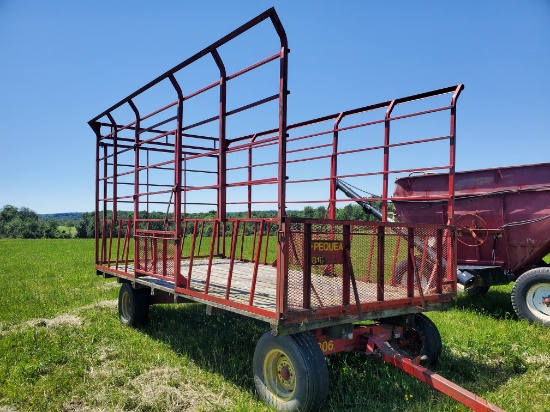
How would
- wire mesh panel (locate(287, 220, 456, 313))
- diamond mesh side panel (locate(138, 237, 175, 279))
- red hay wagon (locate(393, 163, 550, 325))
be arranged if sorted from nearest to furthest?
wire mesh panel (locate(287, 220, 456, 313))
diamond mesh side panel (locate(138, 237, 175, 279))
red hay wagon (locate(393, 163, 550, 325))

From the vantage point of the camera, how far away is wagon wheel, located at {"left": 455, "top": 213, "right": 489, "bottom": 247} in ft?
24.5

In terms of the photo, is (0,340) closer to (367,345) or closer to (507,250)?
(367,345)

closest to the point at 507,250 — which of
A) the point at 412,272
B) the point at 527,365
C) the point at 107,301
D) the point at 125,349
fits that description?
the point at 527,365

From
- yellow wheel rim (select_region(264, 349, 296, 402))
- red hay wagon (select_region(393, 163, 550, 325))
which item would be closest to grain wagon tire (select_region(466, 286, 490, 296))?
red hay wagon (select_region(393, 163, 550, 325))

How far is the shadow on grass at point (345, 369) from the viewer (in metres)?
3.83

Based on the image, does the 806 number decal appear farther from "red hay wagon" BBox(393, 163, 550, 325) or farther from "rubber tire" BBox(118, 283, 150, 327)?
"rubber tire" BBox(118, 283, 150, 327)

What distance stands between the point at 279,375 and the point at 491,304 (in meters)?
6.04

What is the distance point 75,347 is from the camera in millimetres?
5574

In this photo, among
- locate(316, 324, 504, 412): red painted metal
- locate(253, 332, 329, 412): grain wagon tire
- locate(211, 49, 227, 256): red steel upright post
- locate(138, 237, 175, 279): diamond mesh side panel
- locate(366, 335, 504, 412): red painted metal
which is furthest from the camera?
locate(138, 237, 175, 279): diamond mesh side panel

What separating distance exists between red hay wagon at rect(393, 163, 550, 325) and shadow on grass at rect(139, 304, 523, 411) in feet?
7.83

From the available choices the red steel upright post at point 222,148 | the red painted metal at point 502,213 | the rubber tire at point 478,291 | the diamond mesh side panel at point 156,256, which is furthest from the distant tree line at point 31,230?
the red steel upright post at point 222,148

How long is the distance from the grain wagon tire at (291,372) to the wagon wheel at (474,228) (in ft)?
Answer: 16.6

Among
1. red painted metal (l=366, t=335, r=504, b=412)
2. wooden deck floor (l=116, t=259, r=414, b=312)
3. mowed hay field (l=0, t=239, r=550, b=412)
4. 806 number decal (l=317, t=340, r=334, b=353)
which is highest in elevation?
wooden deck floor (l=116, t=259, r=414, b=312)

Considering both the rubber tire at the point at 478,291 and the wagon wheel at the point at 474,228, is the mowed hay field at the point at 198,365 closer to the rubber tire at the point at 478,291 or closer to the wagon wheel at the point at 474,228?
the rubber tire at the point at 478,291
